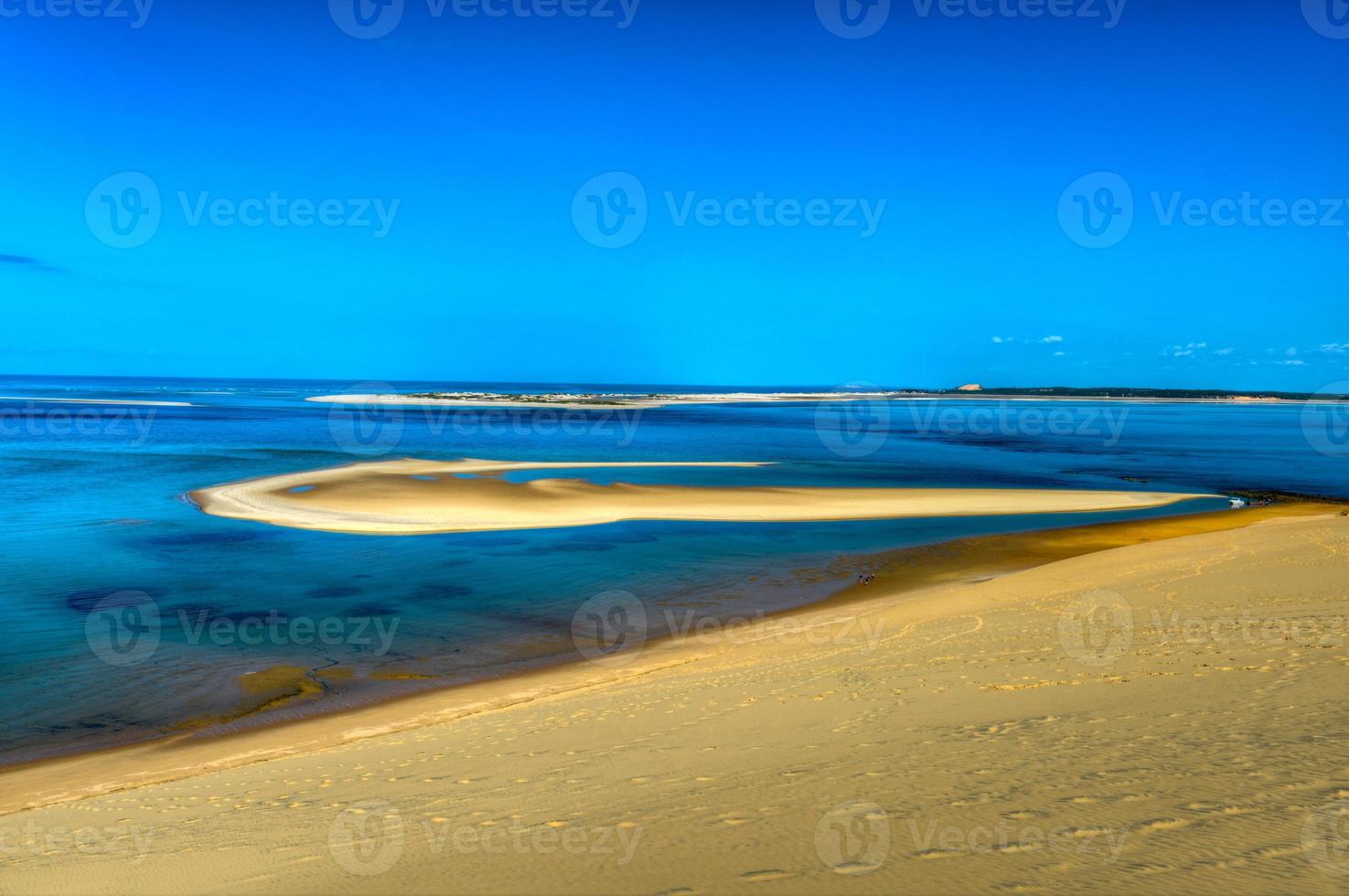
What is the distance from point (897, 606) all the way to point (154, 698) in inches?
480
